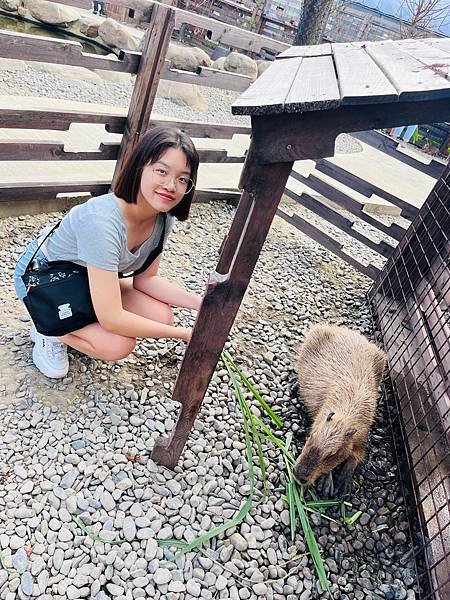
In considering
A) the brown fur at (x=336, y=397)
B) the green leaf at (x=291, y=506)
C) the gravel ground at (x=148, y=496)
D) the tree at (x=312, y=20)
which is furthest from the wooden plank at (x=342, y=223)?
the tree at (x=312, y=20)

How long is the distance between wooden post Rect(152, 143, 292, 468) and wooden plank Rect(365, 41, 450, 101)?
0.36 meters

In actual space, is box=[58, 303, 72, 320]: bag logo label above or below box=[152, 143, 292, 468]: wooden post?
below

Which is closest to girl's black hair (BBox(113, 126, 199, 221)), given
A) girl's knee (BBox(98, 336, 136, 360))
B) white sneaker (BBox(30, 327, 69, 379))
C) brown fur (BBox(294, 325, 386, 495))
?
girl's knee (BBox(98, 336, 136, 360))

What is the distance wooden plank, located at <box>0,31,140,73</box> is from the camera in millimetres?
2920

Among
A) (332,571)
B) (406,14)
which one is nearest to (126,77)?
(332,571)

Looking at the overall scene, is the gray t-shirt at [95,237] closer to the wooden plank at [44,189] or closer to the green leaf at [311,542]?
the green leaf at [311,542]

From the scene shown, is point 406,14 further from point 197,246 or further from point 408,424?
point 408,424

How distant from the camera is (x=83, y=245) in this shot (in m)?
2.03

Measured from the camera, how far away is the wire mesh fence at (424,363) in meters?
2.28

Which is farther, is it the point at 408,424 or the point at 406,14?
the point at 406,14

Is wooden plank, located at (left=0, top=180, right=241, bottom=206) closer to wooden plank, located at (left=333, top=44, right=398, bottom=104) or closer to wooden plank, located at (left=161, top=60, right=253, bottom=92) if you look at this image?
wooden plank, located at (left=161, top=60, right=253, bottom=92)

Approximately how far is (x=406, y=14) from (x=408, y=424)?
17200 mm

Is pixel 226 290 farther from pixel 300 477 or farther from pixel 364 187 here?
pixel 364 187

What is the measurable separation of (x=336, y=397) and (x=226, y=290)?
143cm
